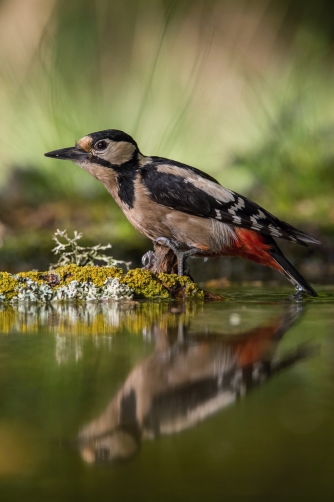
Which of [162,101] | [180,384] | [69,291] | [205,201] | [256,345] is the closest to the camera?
[180,384]

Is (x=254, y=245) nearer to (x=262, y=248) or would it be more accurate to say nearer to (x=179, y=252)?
(x=262, y=248)

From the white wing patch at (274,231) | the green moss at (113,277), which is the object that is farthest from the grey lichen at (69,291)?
the white wing patch at (274,231)

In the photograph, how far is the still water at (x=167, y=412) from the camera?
1.15m

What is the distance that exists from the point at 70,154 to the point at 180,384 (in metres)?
2.39

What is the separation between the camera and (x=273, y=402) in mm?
1606

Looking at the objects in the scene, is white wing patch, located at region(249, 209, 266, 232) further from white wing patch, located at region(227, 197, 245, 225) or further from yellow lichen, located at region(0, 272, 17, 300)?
yellow lichen, located at region(0, 272, 17, 300)

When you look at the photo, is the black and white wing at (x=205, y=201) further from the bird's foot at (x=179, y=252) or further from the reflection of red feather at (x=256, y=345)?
the reflection of red feather at (x=256, y=345)

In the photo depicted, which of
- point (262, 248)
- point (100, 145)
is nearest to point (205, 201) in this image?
point (262, 248)

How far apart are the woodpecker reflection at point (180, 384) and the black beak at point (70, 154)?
5.16 feet

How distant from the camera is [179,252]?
3.76 meters

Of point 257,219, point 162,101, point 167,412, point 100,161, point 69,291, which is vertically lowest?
point 167,412

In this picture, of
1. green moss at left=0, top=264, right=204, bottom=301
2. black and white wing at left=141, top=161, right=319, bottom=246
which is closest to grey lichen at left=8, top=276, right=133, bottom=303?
green moss at left=0, top=264, right=204, bottom=301

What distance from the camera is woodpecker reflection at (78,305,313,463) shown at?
139cm

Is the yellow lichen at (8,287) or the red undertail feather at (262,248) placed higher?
the red undertail feather at (262,248)
